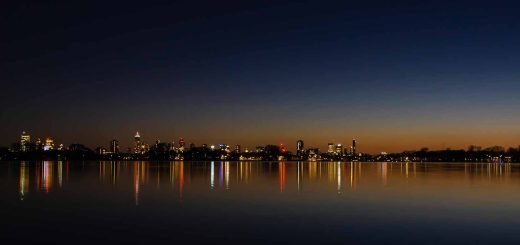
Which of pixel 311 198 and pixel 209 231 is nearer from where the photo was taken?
pixel 209 231

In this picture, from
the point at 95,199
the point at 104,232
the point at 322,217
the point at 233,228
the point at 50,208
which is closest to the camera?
the point at 104,232

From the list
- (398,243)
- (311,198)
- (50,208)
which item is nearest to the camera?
(398,243)

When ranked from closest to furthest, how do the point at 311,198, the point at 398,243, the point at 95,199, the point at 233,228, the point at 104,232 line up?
the point at 398,243 → the point at 104,232 → the point at 233,228 → the point at 95,199 → the point at 311,198

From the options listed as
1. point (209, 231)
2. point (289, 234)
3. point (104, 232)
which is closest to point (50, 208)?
point (104, 232)

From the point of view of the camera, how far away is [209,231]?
2194cm

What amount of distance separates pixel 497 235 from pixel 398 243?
16.8 feet

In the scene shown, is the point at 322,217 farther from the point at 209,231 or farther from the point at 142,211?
the point at 142,211

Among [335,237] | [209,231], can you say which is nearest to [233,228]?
[209,231]

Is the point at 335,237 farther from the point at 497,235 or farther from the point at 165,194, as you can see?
the point at 165,194

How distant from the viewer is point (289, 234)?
21.4 m

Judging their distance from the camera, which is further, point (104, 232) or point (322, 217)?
point (322, 217)

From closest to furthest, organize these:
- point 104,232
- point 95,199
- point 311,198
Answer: point 104,232, point 95,199, point 311,198

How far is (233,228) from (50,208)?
11905 mm

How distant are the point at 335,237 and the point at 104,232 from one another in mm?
9135
